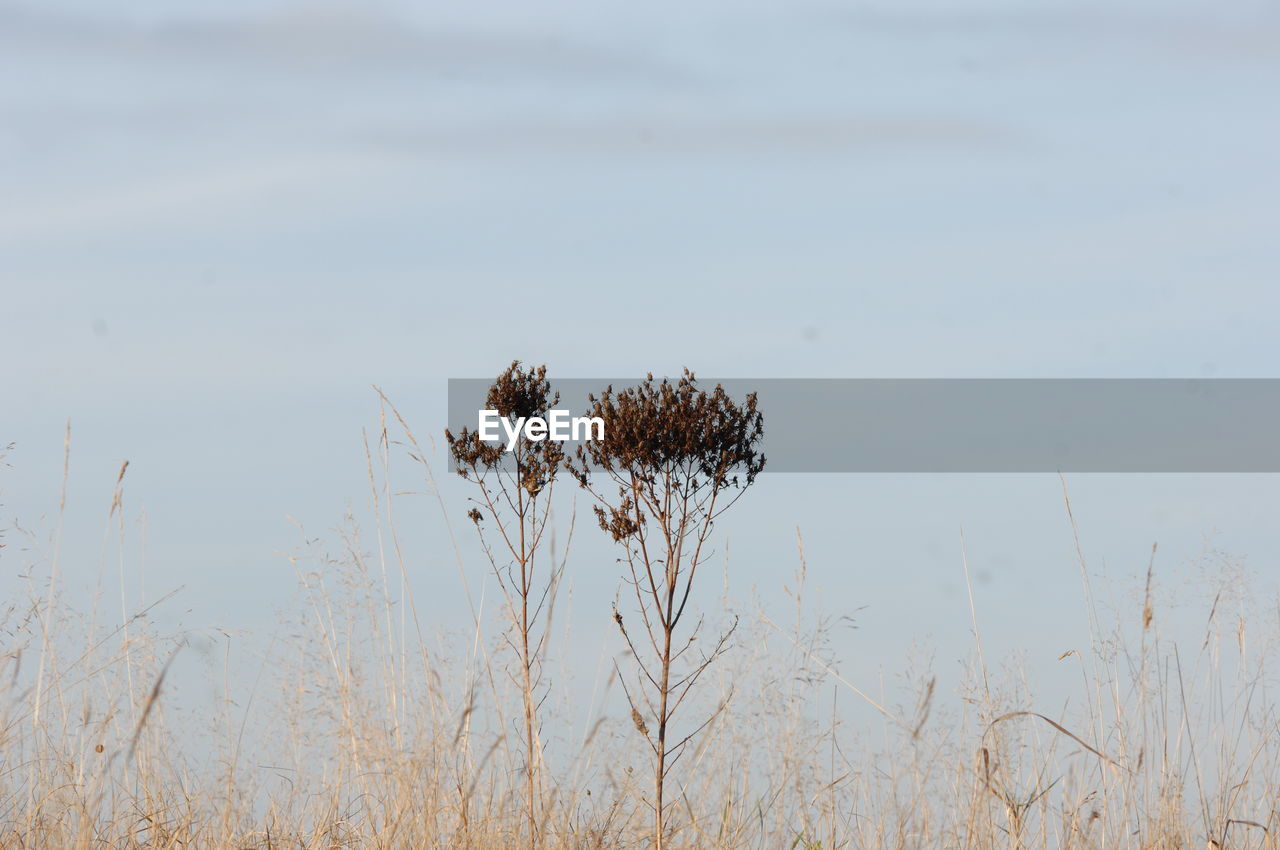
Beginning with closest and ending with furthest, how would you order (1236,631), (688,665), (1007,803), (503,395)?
1. (1007,803)
2. (688,665)
3. (1236,631)
4. (503,395)

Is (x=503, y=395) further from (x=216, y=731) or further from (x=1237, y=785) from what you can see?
(x=1237, y=785)

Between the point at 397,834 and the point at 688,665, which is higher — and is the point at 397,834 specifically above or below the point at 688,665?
below

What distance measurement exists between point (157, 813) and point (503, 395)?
2471 mm

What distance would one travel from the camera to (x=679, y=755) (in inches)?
177

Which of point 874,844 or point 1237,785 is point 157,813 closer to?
point 874,844

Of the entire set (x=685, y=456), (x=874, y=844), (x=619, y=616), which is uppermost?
(x=685, y=456)

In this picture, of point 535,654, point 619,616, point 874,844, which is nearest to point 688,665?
point 619,616

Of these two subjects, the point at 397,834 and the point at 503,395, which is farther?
the point at 503,395

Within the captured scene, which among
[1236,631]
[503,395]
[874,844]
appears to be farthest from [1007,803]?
[503,395]

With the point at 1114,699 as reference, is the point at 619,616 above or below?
above

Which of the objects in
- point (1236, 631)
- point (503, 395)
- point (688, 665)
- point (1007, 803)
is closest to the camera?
point (1007, 803)

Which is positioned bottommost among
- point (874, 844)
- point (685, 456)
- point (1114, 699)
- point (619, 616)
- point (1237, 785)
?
point (874, 844)

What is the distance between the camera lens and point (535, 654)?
518 centimetres

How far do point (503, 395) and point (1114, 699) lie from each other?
3.20 m
